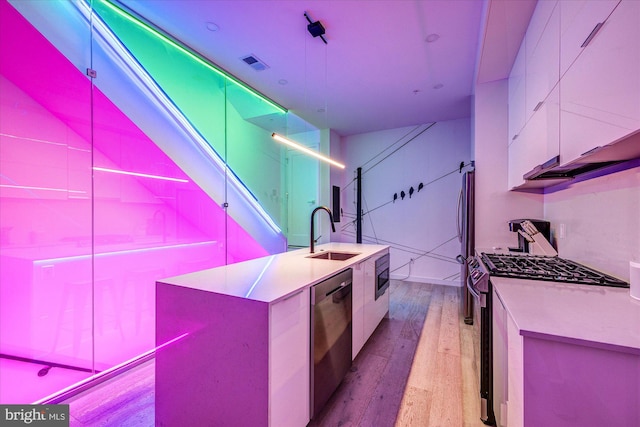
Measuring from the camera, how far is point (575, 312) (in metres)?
0.97

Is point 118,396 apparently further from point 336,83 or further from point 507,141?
point 507,141

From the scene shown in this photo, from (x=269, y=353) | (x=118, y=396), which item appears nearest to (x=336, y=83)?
(x=269, y=353)

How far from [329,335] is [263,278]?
1.91 feet

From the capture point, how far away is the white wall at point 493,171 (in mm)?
2906

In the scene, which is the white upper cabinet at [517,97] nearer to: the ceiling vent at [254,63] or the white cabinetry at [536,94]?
the white cabinetry at [536,94]

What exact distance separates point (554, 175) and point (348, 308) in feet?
5.98

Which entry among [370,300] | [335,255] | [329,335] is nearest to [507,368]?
[329,335]

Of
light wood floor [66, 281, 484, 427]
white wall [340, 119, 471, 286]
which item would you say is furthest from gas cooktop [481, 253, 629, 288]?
white wall [340, 119, 471, 286]

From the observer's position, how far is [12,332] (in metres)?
1.81

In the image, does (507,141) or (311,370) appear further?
(507,141)

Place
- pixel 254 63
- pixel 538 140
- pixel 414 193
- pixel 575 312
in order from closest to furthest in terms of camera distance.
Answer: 1. pixel 575 312
2. pixel 538 140
3. pixel 254 63
4. pixel 414 193

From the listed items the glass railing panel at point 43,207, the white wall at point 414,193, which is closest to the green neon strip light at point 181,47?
the glass railing panel at point 43,207

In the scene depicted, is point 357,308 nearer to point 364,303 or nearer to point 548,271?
point 364,303

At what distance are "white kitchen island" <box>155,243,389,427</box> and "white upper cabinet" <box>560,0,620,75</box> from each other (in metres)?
1.74
